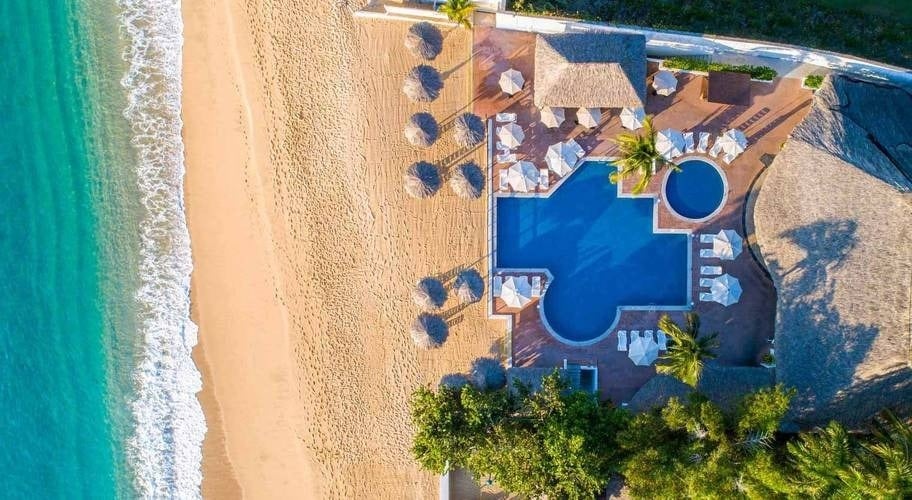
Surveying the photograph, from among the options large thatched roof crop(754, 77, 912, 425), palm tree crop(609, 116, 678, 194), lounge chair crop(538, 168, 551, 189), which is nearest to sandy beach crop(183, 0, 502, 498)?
lounge chair crop(538, 168, 551, 189)

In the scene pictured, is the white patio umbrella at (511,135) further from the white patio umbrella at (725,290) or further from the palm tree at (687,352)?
the white patio umbrella at (725,290)

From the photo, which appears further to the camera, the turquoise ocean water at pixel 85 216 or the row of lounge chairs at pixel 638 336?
the turquoise ocean water at pixel 85 216

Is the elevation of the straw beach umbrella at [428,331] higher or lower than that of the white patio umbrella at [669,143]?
lower

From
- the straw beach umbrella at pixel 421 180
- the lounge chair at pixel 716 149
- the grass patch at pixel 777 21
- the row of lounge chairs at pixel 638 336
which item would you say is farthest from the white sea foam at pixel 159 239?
the lounge chair at pixel 716 149

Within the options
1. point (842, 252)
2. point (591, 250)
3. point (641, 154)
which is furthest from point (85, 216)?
point (842, 252)

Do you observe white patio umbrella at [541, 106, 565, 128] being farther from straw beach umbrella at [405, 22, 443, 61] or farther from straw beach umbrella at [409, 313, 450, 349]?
straw beach umbrella at [409, 313, 450, 349]
